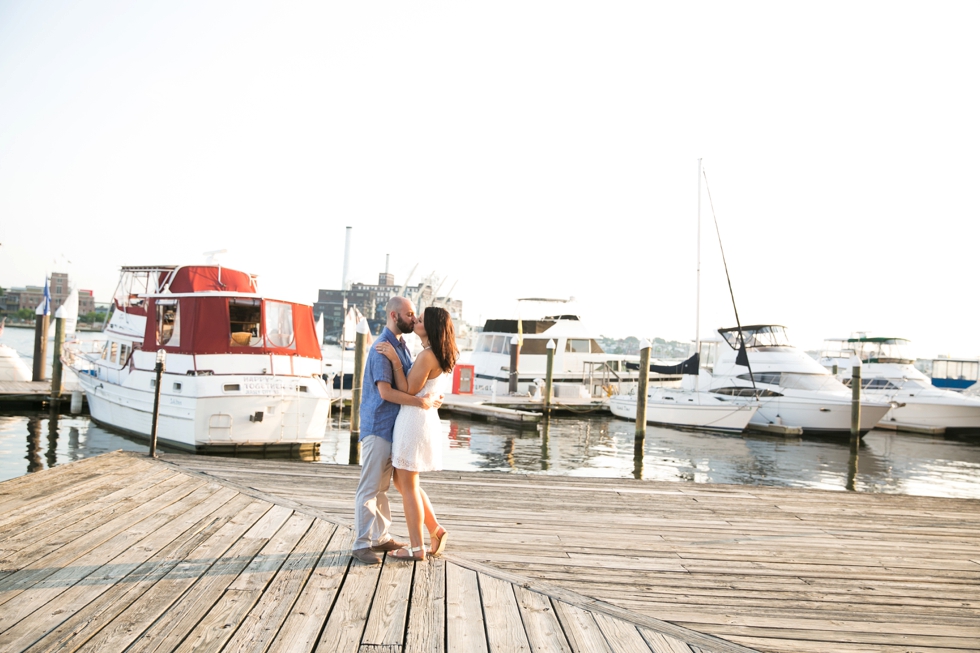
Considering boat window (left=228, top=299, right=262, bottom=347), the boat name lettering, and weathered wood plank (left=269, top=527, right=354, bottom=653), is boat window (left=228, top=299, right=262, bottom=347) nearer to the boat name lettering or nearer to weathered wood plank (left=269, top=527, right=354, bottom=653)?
the boat name lettering

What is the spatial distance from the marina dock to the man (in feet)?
0.56

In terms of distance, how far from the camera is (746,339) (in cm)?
2677

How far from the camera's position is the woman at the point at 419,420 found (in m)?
3.89

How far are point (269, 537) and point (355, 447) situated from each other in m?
8.92

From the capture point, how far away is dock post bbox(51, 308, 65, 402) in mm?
19633

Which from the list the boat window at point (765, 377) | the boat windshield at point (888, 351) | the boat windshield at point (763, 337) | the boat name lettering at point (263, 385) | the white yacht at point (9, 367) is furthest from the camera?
the boat windshield at point (888, 351)

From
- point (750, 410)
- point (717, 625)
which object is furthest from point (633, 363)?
point (717, 625)

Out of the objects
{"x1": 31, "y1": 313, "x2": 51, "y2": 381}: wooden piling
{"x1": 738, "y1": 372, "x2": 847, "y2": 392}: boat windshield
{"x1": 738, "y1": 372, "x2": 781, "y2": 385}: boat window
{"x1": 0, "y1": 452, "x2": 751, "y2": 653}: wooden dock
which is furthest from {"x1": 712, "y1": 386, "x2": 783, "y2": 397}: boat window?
{"x1": 31, "y1": 313, "x2": 51, "y2": 381}: wooden piling

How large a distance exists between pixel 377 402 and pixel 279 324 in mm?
11121

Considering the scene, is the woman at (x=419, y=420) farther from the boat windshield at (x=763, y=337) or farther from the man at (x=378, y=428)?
the boat windshield at (x=763, y=337)

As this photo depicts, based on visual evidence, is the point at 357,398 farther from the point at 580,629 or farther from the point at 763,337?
the point at 763,337

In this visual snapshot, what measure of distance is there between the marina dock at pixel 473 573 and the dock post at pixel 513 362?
852 inches

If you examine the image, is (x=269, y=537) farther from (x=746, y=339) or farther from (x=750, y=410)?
(x=746, y=339)

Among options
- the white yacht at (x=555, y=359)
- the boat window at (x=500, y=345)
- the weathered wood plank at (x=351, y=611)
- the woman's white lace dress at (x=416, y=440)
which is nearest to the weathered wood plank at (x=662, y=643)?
the weathered wood plank at (x=351, y=611)
